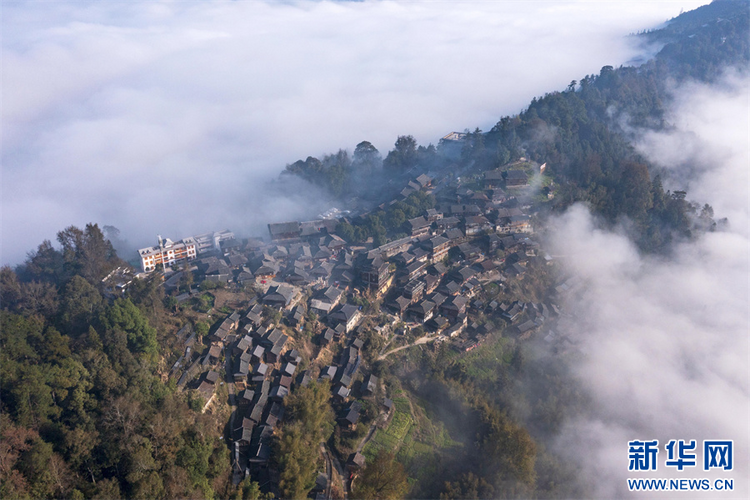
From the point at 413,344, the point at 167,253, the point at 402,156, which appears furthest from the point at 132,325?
the point at 402,156

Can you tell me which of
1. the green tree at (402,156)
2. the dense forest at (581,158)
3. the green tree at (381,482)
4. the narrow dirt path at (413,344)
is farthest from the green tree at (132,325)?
the green tree at (402,156)

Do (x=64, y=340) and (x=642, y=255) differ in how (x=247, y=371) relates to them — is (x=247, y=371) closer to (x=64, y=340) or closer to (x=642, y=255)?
(x=64, y=340)

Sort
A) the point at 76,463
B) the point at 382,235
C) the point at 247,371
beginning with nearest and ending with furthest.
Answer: the point at 76,463
the point at 247,371
the point at 382,235

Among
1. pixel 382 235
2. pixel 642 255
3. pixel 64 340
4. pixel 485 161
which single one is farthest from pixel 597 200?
pixel 64 340

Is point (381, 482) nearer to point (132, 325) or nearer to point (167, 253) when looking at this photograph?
point (132, 325)

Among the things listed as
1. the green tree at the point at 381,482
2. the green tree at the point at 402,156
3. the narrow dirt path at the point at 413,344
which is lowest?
the green tree at the point at 381,482

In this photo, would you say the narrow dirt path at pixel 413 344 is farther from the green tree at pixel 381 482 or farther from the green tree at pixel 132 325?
the green tree at pixel 132 325

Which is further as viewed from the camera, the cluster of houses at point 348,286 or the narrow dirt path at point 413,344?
the narrow dirt path at point 413,344

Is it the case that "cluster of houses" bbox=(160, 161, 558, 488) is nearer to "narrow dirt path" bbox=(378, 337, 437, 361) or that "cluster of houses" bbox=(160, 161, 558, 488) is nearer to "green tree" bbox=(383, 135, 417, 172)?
"narrow dirt path" bbox=(378, 337, 437, 361)
